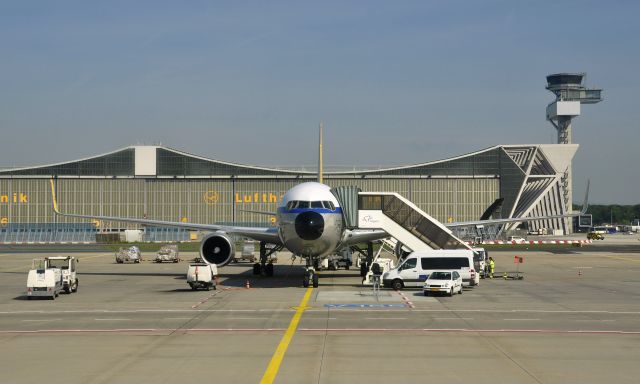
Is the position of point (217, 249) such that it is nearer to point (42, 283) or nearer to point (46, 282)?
point (46, 282)

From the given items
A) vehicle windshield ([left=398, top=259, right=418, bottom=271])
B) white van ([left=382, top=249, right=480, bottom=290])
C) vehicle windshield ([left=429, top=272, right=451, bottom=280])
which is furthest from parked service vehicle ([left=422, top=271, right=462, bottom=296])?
vehicle windshield ([left=398, top=259, right=418, bottom=271])

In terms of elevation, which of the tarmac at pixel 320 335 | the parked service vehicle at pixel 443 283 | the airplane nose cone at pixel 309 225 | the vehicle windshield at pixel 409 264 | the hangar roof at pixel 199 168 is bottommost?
the tarmac at pixel 320 335

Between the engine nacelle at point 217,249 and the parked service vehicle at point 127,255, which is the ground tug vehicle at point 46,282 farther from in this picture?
the parked service vehicle at point 127,255

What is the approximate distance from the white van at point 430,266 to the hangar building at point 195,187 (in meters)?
96.2

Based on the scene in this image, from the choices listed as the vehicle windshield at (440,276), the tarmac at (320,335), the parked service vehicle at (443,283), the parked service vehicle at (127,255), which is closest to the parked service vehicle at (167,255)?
the parked service vehicle at (127,255)

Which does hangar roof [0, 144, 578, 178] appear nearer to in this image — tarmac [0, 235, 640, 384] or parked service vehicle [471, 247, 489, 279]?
parked service vehicle [471, 247, 489, 279]

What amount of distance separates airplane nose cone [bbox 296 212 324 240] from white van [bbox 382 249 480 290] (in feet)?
17.7

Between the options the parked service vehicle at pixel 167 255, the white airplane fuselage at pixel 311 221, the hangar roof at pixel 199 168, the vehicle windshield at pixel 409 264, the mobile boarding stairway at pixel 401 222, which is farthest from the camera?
the hangar roof at pixel 199 168

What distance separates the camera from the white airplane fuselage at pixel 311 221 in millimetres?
40188

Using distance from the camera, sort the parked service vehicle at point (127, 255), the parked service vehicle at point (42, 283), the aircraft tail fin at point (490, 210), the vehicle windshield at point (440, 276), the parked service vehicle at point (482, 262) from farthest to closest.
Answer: the aircraft tail fin at point (490, 210), the parked service vehicle at point (127, 255), the parked service vehicle at point (482, 262), the vehicle windshield at point (440, 276), the parked service vehicle at point (42, 283)

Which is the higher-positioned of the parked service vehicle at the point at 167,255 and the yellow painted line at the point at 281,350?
the parked service vehicle at the point at 167,255

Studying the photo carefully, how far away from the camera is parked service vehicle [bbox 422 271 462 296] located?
3794 cm

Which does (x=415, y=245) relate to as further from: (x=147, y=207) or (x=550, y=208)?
(x=550, y=208)

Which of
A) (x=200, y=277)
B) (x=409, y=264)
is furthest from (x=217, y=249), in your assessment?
(x=409, y=264)
